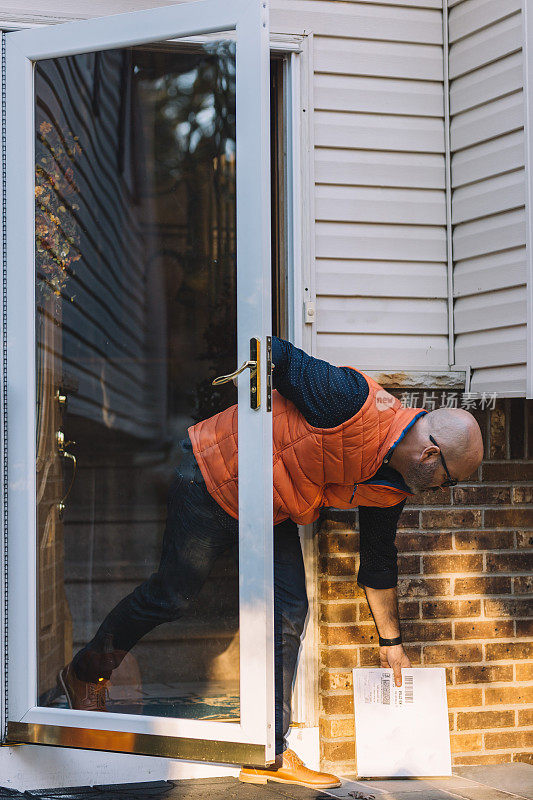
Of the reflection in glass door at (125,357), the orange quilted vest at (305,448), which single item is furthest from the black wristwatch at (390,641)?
the reflection in glass door at (125,357)

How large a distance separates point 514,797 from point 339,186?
2.22 metres

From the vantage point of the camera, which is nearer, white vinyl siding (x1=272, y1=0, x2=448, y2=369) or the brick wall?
the brick wall

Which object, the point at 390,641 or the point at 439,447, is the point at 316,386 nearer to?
the point at 439,447

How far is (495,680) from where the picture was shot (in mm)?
3523

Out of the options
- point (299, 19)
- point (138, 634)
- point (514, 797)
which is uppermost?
point (299, 19)

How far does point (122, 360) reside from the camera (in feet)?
10.1

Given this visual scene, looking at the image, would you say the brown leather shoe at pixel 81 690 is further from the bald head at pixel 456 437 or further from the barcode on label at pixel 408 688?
the bald head at pixel 456 437

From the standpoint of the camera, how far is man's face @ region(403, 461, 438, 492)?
290cm

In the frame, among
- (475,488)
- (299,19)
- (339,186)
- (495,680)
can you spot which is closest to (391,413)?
(475,488)

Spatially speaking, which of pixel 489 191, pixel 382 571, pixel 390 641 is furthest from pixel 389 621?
pixel 489 191

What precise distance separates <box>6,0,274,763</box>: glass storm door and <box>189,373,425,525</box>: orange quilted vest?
0.02 m

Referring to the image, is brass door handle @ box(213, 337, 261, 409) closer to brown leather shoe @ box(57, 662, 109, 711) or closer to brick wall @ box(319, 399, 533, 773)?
brick wall @ box(319, 399, 533, 773)

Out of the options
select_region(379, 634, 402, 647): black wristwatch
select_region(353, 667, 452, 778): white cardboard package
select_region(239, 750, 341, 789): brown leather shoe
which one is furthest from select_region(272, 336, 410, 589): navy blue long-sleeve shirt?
select_region(239, 750, 341, 789): brown leather shoe

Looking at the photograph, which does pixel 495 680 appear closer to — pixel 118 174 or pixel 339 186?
pixel 339 186
